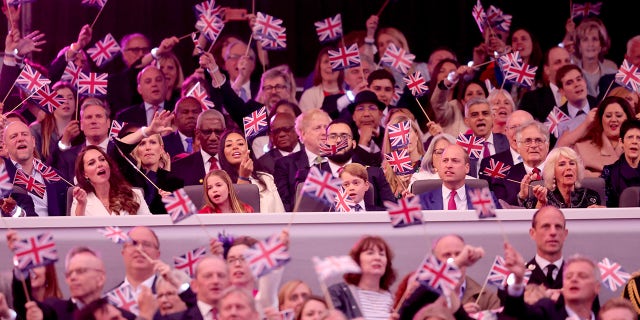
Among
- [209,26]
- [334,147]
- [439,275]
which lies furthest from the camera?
[209,26]

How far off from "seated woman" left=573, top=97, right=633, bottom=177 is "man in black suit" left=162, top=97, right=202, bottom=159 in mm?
2054

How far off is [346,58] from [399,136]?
1013 mm

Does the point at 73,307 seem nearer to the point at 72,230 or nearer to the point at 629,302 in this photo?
the point at 72,230

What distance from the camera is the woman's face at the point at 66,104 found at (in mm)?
8961

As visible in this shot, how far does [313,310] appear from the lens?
20.4 feet

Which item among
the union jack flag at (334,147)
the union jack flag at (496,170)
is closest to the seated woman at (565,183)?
the union jack flag at (496,170)

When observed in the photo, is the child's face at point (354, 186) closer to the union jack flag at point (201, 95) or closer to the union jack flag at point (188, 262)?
the union jack flag at point (188, 262)

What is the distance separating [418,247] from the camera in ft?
24.4

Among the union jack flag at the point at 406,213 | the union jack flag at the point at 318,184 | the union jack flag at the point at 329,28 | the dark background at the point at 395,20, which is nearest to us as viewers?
the union jack flag at the point at 406,213

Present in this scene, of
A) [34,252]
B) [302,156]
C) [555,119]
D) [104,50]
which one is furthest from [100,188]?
[555,119]

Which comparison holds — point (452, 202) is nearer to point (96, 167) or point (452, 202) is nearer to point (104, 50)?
point (96, 167)

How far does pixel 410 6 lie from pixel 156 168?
372 cm

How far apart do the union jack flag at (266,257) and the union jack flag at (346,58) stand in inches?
120

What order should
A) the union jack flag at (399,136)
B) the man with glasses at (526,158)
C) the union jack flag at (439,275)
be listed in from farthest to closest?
1. the union jack flag at (399,136)
2. the man with glasses at (526,158)
3. the union jack flag at (439,275)
